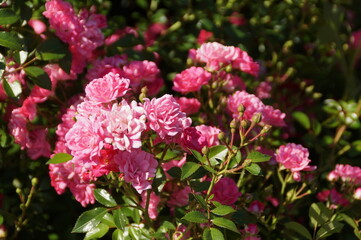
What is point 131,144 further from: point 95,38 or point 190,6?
point 190,6

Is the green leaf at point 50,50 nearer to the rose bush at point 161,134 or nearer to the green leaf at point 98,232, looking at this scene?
the rose bush at point 161,134

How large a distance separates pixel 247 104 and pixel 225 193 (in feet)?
1.03

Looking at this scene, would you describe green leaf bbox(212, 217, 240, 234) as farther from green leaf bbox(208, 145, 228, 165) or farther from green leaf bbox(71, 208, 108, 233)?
green leaf bbox(71, 208, 108, 233)

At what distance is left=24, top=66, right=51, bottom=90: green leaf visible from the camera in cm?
145

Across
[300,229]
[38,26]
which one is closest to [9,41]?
[38,26]

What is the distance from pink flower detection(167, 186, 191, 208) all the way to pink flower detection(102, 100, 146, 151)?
397mm

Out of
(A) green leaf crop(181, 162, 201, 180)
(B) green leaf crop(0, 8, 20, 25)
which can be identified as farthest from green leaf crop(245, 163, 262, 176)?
(B) green leaf crop(0, 8, 20, 25)

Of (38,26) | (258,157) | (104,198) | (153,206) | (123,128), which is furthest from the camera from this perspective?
(38,26)

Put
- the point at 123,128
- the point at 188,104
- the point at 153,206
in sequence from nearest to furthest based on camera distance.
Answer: the point at 123,128, the point at 153,206, the point at 188,104

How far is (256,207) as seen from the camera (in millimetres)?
1466

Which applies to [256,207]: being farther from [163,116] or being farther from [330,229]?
[163,116]

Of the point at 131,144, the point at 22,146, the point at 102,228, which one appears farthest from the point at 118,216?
the point at 22,146

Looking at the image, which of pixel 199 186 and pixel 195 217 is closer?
pixel 195 217

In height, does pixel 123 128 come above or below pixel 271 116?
above
